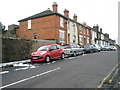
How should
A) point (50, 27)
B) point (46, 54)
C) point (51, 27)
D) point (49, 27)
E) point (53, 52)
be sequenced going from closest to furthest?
point (46, 54)
point (53, 52)
point (51, 27)
point (50, 27)
point (49, 27)

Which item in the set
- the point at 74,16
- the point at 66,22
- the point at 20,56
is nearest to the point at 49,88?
the point at 20,56

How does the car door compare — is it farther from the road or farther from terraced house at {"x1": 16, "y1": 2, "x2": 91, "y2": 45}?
terraced house at {"x1": 16, "y1": 2, "x2": 91, "y2": 45}

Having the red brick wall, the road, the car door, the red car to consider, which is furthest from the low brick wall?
the red brick wall

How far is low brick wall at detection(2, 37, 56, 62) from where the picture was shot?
11.3m

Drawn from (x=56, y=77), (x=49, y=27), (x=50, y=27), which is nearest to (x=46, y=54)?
(x=56, y=77)

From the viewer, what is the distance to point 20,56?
12.9m

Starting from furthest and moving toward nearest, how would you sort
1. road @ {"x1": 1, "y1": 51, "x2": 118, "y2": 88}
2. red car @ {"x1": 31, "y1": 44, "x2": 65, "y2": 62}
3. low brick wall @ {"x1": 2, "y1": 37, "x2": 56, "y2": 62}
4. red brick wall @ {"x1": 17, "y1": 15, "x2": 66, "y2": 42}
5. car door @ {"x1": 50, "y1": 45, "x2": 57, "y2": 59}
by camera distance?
red brick wall @ {"x1": 17, "y1": 15, "x2": 66, "y2": 42}, car door @ {"x1": 50, "y1": 45, "x2": 57, "y2": 59}, low brick wall @ {"x1": 2, "y1": 37, "x2": 56, "y2": 62}, red car @ {"x1": 31, "y1": 44, "x2": 65, "y2": 62}, road @ {"x1": 1, "y1": 51, "x2": 118, "y2": 88}

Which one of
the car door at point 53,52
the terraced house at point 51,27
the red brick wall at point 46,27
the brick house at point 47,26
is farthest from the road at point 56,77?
the red brick wall at point 46,27

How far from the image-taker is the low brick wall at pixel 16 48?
11.3m

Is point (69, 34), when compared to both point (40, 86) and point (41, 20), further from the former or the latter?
point (40, 86)

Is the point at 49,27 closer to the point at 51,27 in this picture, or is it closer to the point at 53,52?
the point at 51,27

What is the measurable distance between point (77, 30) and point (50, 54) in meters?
21.7

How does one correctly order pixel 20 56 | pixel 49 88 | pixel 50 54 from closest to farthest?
1. pixel 49 88
2. pixel 50 54
3. pixel 20 56

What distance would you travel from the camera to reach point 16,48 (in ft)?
40.5
